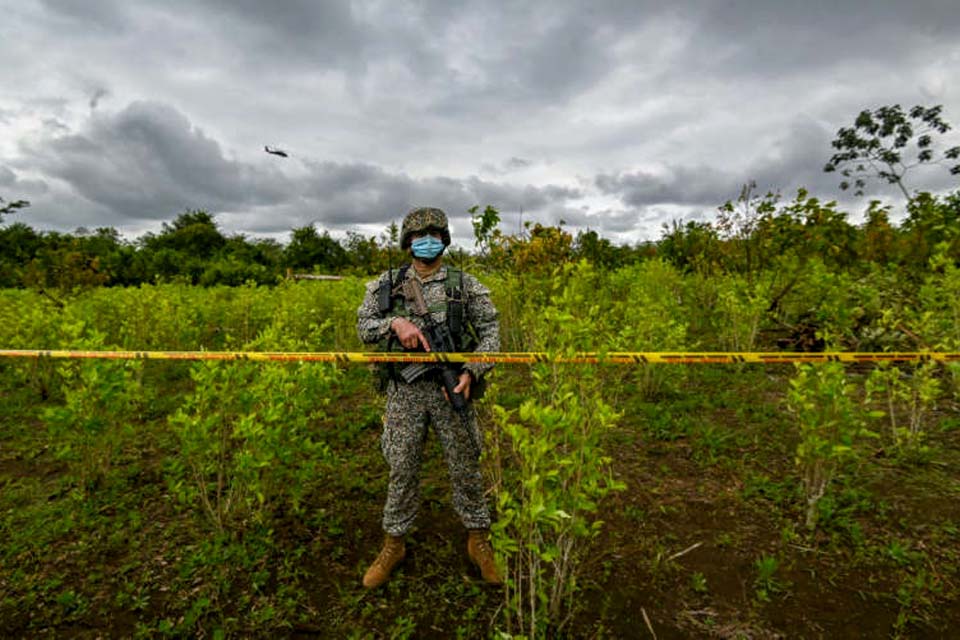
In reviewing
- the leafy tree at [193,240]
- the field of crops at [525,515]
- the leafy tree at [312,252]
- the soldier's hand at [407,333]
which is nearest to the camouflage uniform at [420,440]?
the soldier's hand at [407,333]

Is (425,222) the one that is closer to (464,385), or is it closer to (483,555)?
(464,385)

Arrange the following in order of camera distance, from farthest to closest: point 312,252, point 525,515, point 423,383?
1. point 312,252
2. point 423,383
3. point 525,515

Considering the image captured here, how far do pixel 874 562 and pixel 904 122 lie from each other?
1576cm

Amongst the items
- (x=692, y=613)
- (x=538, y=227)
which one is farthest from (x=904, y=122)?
(x=692, y=613)

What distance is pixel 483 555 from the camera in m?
2.58

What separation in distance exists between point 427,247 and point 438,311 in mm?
348

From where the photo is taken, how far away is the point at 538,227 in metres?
6.95

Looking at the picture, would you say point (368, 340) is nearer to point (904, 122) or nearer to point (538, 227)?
point (538, 227)

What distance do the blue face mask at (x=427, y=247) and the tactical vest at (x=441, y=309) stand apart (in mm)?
116

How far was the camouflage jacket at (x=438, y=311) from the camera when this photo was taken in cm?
259

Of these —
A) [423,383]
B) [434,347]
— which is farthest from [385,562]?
[434,347]

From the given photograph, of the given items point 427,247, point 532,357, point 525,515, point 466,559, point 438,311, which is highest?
point 427,247

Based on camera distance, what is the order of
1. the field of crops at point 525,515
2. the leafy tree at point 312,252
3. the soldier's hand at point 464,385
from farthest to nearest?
the leafy tree at point 312,252 < the soldier's hand at point 464,385 < the field of crops at point 525,515

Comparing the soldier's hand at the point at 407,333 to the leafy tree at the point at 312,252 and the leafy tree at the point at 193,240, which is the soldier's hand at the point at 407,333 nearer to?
the leafy tree at the point at 312,252
